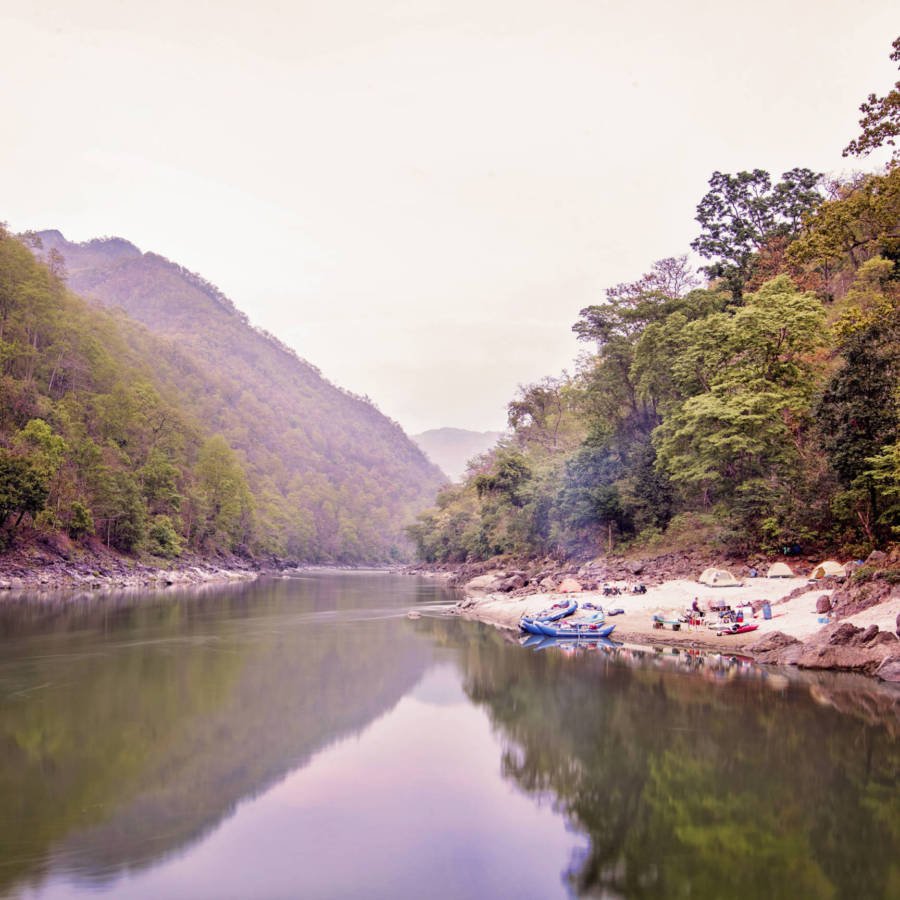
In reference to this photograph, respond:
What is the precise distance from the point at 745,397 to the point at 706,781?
2246 cm

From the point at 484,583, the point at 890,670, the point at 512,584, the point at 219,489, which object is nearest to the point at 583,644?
the point at 890,670

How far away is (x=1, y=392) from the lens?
5469 cm

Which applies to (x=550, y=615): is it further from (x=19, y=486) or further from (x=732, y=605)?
(x=19, y=486)

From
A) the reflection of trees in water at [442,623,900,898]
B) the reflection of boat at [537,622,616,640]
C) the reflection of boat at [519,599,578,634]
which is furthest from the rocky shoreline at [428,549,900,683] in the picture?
the reflection of trees in water at [442,623,900,898]

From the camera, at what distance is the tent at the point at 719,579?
93.8ft

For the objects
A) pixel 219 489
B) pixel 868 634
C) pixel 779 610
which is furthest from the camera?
pixel 219 489

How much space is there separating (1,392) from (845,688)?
59613 millimetres

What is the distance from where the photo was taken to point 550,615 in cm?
2973

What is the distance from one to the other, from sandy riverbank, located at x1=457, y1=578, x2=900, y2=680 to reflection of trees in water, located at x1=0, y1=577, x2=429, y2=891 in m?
8.35

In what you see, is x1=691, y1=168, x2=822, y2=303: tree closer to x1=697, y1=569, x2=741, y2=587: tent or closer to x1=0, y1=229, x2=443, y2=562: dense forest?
x1=697, y1=569, x2=741, y2=587: tent

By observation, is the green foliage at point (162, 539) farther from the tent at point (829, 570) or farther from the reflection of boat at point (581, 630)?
the tent at point (829, 570)

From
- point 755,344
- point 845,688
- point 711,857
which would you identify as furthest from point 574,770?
point 755,344

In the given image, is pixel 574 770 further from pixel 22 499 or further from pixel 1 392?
pixel 1 392

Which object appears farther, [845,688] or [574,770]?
[845,688]
